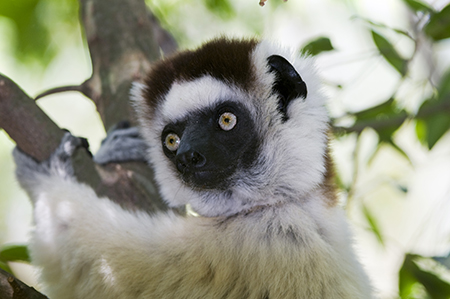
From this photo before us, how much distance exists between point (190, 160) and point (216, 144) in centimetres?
22

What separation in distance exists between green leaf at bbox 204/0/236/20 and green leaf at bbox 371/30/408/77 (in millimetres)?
2549

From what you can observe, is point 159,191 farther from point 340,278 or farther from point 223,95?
point 340,278

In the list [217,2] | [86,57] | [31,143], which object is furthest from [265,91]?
[86,57]

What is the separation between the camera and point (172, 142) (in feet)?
10.8

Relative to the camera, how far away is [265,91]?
3.23m

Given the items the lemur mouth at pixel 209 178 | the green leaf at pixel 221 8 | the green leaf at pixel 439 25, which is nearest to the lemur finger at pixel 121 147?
the lemur mouth at pixel 209 178

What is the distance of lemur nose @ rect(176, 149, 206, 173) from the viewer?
2.95m

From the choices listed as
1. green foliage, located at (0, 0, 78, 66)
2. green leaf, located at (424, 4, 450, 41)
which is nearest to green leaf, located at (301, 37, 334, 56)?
green leaf, located at (424, 4, 450, 41)

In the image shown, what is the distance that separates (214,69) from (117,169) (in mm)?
1084

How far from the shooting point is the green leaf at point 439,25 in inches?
134

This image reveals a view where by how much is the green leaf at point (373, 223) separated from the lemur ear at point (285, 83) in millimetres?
1675

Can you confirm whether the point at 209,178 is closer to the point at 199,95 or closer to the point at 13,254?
the point at 199,95

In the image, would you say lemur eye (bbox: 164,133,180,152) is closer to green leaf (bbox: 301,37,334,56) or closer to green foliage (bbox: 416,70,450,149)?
green leaf (bbox: 301,37,334,56)

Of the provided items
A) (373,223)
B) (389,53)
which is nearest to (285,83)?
(389,53)
